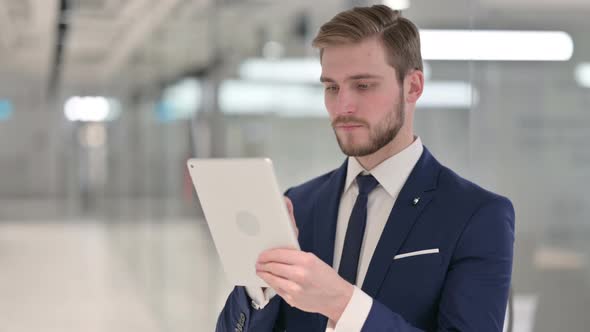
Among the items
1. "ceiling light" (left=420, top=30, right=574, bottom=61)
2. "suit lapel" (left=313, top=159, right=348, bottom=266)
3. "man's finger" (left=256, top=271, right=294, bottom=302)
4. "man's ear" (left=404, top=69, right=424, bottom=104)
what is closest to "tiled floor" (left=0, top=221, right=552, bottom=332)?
"ceiling light" (left=420, top=30, right=574, bottom=61)

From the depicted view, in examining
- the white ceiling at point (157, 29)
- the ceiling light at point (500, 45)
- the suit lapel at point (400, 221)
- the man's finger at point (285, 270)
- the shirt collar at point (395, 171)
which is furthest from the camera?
the white ceiling at point (157, 29)

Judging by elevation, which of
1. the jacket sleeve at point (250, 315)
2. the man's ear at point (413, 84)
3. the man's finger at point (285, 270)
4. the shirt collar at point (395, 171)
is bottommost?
the jacket sleeve at point (250, 315)

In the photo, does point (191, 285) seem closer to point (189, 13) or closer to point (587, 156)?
point (189, 13)

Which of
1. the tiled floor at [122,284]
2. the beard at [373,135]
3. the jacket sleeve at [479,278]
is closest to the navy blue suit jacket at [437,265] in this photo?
the jacket sleeve at [479,278]

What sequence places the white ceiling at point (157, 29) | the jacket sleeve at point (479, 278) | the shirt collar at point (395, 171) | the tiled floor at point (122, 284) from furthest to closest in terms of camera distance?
the tiled floor at point (122, 284)
the white ceiling at point (157, 29)
the shirt collar at point (395, 171)
the jacket sleeve at point (479, 278)

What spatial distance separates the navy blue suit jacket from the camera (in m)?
1.57

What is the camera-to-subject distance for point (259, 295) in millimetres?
1706

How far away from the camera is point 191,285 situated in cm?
628

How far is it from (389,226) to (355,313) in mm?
262

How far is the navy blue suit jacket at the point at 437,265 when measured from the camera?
157 cm

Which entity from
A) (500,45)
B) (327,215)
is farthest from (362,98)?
(500,45)

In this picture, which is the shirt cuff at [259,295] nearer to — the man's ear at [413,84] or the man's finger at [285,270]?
the man's finger at [285,270]

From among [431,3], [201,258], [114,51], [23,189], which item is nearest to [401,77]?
[431,3]

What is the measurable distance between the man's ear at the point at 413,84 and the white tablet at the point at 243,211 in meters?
0.43
